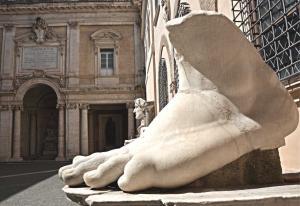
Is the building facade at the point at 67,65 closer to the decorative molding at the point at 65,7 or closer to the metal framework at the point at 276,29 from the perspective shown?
the decorative molding at the point at 65,7

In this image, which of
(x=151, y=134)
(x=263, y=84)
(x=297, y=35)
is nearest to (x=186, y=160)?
(x=151, y=134)

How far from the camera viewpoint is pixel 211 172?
5.30ft

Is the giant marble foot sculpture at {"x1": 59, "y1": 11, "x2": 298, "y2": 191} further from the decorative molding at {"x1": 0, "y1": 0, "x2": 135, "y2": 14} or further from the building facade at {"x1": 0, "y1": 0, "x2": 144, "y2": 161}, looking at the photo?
the decorative molding at {"x1": 0, "y1": 0, "x2": 135, "y2": 14}

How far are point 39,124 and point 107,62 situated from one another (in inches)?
228

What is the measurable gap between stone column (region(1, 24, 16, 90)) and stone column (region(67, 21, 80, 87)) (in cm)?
304

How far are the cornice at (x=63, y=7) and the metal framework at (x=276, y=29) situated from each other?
52.9 ft

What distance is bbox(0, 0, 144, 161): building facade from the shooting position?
1870 cm

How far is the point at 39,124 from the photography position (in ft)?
70.4

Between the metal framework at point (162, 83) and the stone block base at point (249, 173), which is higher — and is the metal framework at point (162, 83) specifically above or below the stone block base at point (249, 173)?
above

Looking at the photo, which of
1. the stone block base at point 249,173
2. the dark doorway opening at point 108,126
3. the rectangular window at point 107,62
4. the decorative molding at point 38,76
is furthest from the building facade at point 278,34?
the dark doorway opening at point 108,126

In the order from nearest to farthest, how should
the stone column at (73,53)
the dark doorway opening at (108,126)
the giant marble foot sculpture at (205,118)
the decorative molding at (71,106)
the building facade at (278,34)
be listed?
the giant marble foot sculpture at (205,118), the building facade at (278,34), the decorative molding at (71,106), the stone column at (73,53), the dark doorway opening at (108,126)

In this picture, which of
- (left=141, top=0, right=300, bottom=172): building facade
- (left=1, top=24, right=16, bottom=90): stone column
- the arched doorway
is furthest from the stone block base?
the arched doorway

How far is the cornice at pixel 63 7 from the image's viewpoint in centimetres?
1970

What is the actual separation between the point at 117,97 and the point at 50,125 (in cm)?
553
